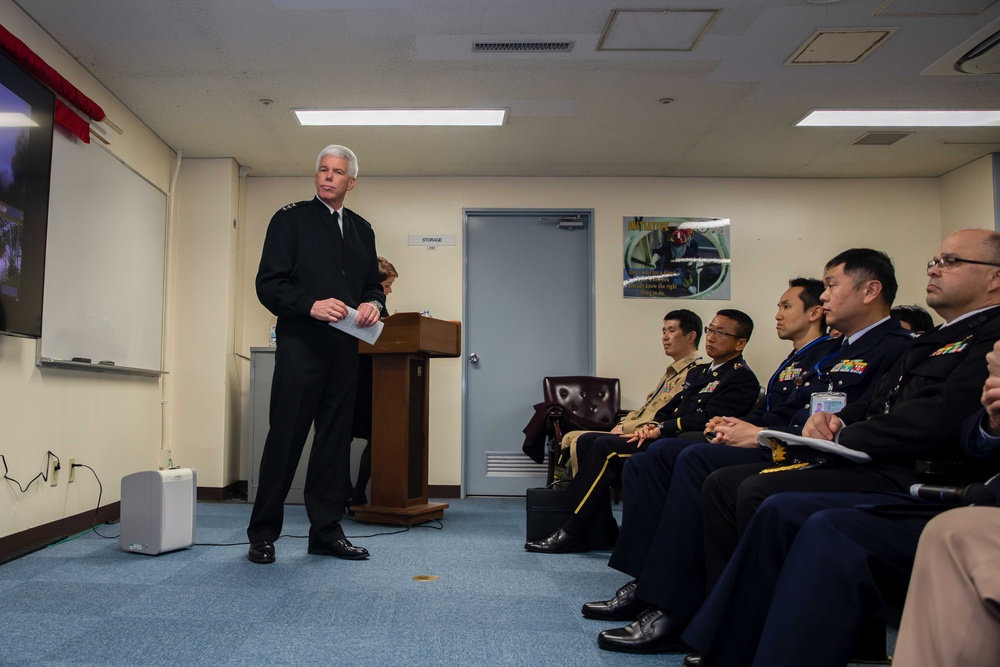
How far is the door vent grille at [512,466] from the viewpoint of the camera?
240 inches

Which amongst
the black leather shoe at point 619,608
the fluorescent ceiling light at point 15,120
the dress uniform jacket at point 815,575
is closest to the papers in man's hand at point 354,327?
the black leather shoe at point 619,608

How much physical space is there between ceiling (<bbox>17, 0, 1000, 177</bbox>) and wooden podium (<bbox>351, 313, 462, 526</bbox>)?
1.42 m

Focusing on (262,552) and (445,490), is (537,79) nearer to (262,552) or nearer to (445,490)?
(262,552)

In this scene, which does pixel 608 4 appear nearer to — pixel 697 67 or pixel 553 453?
pixel 697 67

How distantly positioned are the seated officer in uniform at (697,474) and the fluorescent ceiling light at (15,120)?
2889 mm

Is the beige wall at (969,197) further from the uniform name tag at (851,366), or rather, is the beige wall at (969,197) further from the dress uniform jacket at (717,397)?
the uniform name tag at (851,366)

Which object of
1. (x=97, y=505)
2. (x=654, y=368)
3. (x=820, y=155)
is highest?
(x=820, y=155)

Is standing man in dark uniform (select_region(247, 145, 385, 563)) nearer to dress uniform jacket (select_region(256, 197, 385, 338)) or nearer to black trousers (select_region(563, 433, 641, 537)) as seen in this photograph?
dress uniform jacket (select_region(256, 197, 385, 338))

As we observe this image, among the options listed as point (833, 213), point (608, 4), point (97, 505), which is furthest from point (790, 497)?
point (833, 213)

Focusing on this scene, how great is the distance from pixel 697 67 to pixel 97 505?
4.03 meters

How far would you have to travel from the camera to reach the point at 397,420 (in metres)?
4.30

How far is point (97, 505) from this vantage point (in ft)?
13.9

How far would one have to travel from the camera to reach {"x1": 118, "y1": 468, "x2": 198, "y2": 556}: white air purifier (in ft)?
10.9

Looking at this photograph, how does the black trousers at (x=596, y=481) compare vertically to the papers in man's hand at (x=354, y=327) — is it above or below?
below
